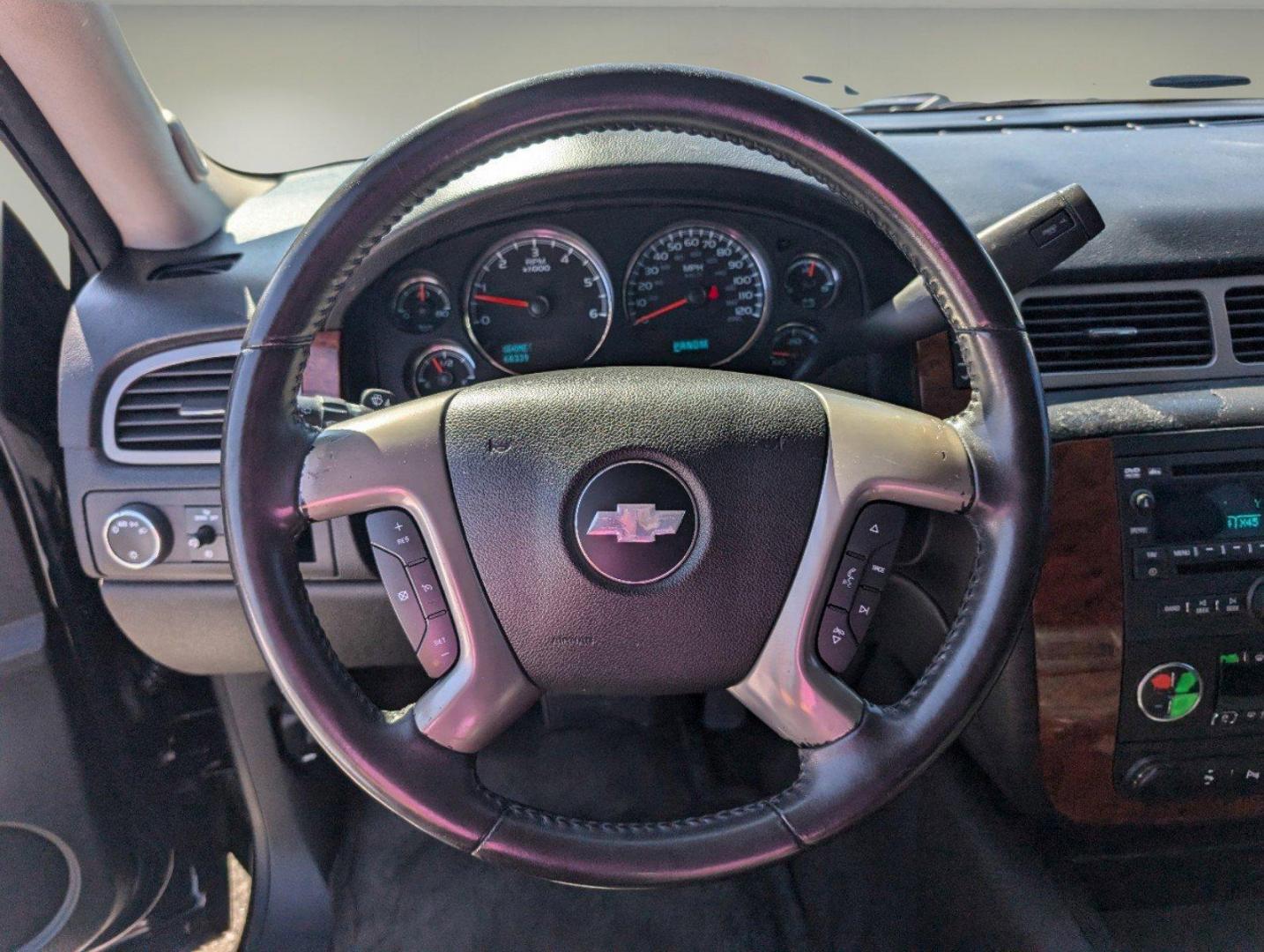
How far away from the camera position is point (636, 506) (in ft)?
2.65

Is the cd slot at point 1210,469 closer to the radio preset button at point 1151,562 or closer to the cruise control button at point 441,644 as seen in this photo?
the radio preset button at point 1151,562

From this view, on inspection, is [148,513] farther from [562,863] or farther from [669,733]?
[669,733]

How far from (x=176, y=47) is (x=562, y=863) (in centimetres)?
581

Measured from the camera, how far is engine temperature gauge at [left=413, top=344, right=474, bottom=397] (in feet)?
3.94

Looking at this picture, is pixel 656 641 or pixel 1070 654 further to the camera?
→ pixel 1070 654

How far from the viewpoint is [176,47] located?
17.3 ft

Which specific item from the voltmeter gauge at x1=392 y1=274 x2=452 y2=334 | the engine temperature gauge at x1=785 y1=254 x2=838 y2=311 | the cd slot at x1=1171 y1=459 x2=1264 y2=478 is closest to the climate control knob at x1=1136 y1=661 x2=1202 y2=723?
the cd slot at x1=1171 y1=459 x2=1264 y2=478

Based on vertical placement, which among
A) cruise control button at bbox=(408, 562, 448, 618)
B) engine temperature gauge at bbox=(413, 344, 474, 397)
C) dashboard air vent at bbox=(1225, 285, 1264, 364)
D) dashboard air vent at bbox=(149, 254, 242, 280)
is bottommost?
cruise control button at bbox=(408, 562, 448, 618)

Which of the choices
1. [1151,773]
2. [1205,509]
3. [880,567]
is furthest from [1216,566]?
[880,567]

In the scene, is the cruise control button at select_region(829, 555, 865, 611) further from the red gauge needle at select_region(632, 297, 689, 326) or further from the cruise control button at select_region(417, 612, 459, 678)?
the red gauge needle at select_region(632, 297, 689, 326)

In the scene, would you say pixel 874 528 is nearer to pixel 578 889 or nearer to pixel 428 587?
pixel 428 587

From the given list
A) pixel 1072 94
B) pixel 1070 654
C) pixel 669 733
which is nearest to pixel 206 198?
pixel 669 733

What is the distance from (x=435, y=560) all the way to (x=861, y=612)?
1.25 feet

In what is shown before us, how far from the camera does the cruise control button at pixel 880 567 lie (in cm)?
85
